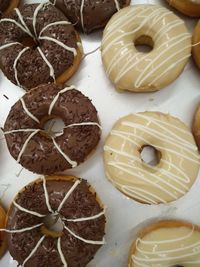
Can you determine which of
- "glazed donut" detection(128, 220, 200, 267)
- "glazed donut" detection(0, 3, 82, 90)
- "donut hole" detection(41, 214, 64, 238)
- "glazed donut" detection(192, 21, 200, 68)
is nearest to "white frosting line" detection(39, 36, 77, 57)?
"glazed donut" detection(0, 3, 82, 90)

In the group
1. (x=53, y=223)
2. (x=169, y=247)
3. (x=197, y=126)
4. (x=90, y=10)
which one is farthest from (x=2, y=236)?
(x=90, y=10)

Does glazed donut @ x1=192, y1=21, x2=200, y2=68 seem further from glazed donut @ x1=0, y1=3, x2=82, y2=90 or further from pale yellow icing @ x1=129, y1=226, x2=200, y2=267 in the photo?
pale yellow icing @ x1=129, y1=226, x2=200, y2=267

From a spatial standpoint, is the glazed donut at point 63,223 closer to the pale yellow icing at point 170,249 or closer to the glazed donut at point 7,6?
the pale yellow icing at point 170,249

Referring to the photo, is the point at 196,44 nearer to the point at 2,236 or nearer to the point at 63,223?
the point at 63,223

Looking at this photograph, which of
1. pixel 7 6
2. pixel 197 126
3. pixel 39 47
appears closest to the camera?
pixel 197 126

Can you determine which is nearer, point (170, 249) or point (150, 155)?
point (170, 249)

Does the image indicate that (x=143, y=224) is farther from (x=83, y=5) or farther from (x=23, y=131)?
(x=83, y=5)

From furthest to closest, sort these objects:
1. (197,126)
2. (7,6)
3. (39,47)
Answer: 1. (7,6)
2. (39,47)
3. (197,126)

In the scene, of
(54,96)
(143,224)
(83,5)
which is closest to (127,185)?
(143,224)
